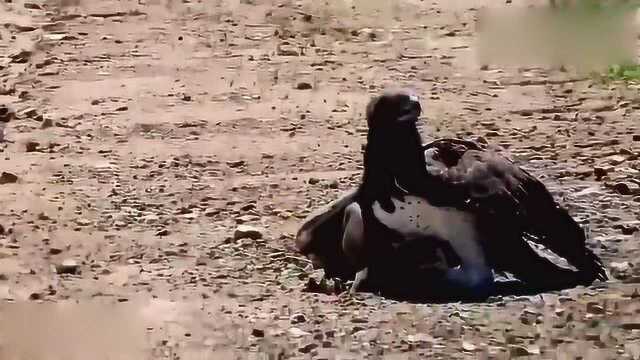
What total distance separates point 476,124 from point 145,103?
1.54m

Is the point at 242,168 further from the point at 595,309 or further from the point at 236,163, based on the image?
the point at 595,309

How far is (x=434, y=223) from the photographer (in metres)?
2.57

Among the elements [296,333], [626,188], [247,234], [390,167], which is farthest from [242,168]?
[296,333]

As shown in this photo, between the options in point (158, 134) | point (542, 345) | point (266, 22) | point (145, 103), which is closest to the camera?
point (542, 345)

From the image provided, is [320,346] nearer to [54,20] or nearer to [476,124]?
[476,124]

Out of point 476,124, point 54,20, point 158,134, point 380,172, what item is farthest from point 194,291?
point 54,20

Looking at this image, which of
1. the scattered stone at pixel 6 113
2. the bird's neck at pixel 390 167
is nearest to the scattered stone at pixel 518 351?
the bird's neck at pixel 390 167

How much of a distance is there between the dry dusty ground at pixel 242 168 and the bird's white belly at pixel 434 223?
16 cm

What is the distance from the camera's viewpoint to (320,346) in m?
2.29

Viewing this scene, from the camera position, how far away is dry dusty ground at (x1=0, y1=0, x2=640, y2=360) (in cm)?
238

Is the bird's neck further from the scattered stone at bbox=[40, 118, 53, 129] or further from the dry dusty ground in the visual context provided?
the scattered stone at bbox=[40, 118, 53, 129]

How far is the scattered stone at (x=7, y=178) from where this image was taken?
366 centimetres

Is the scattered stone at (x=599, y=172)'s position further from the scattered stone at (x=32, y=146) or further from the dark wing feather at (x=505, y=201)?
the scattered stone at (x=32, y=146)

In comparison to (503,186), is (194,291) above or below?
below
